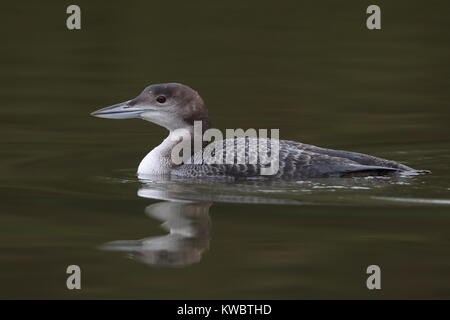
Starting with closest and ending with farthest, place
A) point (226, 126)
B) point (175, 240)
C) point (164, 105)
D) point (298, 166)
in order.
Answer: point (175, 240) → point (298, 166) → point (164, 105) → point (226, 126)

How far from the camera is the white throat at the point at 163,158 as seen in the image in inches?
394

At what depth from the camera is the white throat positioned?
10.0 metres

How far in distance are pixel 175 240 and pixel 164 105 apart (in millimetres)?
2306

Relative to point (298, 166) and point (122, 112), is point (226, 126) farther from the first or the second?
point (298, 166)

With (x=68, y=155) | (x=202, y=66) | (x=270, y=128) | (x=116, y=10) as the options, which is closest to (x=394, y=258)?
(x=68, y=155)

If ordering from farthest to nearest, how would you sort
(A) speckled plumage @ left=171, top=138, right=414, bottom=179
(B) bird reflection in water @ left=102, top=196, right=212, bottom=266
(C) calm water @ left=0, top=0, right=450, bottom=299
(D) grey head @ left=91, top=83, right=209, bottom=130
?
(D) grey head @ left=91, top=83, right=209, bottom=130 < (A) speckled plumage @ left=171, top=138, right=414, bottom=179 < (B) bird reflection in water @ left=102, top=196, right=212, bottom=266 < (C) calm water @ left=0, top=0, right=450, bottom=299

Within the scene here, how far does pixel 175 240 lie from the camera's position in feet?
26.0

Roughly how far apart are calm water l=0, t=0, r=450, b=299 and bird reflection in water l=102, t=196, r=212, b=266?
2cm

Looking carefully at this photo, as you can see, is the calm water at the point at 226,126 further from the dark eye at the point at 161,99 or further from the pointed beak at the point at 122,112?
the dark eye at the point at 161,99

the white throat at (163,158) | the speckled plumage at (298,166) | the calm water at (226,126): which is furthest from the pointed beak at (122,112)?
the speckled plumage at (298,166)

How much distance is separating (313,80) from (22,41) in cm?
515

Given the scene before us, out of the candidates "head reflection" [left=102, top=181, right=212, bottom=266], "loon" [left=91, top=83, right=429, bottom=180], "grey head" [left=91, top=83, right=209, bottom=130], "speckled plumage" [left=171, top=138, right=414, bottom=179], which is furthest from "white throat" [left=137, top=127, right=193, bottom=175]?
"head reflection" [left=102, top=181, right=212, bottom=266]

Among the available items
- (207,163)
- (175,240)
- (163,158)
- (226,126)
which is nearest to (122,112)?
(163,158)

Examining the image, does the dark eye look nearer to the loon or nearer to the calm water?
the loon
